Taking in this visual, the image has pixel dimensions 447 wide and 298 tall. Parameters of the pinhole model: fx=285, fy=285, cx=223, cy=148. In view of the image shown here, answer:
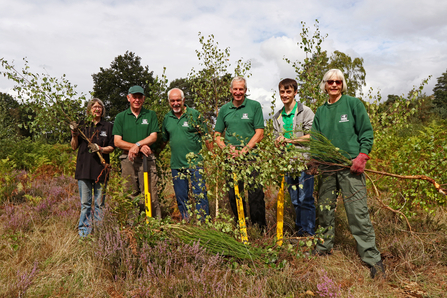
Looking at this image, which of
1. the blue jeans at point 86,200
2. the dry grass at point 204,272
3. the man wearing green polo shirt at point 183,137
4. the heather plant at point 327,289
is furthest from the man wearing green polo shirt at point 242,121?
the blue jeans at point 86,200

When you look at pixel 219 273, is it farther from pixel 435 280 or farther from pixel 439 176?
pixel 439 176

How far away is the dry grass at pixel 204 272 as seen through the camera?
2746mm

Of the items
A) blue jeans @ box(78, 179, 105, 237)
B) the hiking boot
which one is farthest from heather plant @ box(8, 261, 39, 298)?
the hiking boot

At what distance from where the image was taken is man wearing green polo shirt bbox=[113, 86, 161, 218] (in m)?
4.38

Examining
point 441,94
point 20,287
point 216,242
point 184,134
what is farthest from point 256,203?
point 441,94

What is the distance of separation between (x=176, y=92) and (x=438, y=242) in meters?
4.22

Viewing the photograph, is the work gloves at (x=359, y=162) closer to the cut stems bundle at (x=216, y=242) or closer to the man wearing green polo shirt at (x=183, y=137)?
the cut stems bundle at (x=216, y=242)

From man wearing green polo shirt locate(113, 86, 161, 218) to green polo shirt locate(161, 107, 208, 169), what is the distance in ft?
1.06

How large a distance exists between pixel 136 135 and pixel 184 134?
76cm

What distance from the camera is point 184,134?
172 inches

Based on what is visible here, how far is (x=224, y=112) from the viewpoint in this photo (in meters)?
4.17

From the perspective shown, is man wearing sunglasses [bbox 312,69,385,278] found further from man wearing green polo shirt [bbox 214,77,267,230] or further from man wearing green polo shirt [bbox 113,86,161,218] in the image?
man wearing green polo shirt [bbox 113,86,161,218]

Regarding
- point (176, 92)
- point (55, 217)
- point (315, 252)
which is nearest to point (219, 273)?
point (315, 252)

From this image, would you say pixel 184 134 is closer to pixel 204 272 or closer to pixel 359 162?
pixel 204 272
